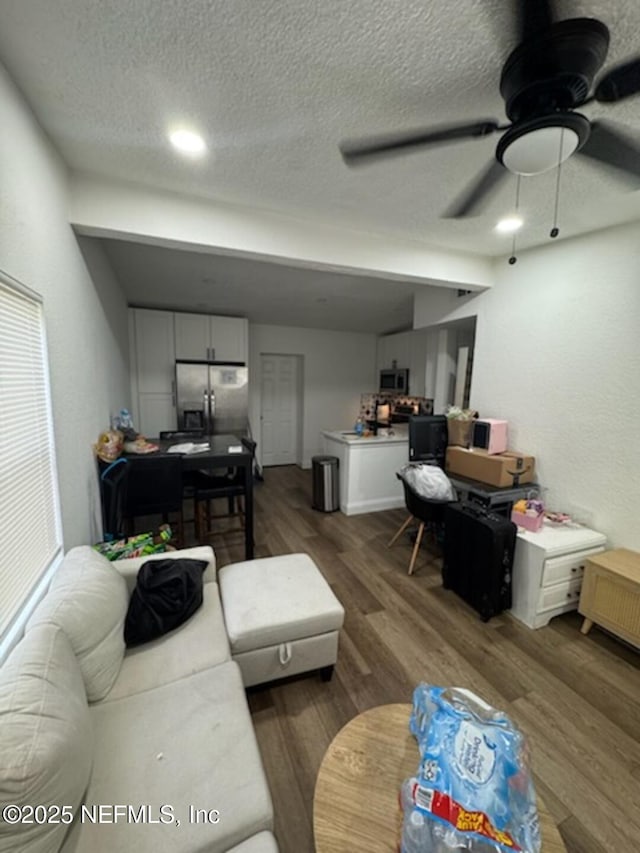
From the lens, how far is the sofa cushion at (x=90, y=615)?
3.77ft

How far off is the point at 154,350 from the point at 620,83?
4.75 metres

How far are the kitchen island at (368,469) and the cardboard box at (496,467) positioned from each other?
112 cm

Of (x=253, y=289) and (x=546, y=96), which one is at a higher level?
(x=253, y=289)

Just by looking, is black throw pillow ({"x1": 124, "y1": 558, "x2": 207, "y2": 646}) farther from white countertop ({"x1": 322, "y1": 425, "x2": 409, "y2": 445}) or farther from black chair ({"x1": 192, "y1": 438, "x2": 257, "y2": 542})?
white countertop ({"x1": 322, "y1": 425, "x2": 409, "y2": 445})

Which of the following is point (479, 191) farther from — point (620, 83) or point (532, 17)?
point (532, 17)

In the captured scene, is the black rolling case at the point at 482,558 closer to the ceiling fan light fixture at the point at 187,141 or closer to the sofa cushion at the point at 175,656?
the sofa cushion at the point at 175,656

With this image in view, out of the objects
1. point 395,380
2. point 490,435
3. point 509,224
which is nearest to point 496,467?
point 490,435

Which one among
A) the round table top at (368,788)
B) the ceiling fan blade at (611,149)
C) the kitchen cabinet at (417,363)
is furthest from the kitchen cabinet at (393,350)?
the round table top at (368,788)

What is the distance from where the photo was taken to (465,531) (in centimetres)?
242

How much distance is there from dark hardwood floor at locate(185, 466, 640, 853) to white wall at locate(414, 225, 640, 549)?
0.94 metres

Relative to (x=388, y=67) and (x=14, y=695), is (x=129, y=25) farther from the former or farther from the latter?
(x=14, y=695)

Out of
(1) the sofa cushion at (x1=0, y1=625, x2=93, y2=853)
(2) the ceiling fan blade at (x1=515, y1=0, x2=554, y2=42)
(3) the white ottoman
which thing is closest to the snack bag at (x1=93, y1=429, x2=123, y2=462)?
(3) the white ottoman

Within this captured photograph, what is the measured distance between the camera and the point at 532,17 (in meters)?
0.94

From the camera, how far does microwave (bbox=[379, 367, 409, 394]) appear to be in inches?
213
